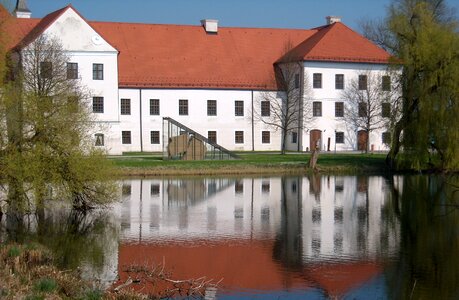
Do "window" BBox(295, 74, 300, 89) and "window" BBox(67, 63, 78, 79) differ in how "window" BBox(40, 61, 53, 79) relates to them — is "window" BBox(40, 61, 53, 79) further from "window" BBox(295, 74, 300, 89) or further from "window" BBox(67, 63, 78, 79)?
"window" BBox(295, 74, 300, 89)

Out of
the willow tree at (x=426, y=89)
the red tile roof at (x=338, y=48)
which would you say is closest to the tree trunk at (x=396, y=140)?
the willow tree at (x=426, y=89)

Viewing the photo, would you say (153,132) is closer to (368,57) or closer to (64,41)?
(64,41)

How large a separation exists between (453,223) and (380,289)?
29.9 feet

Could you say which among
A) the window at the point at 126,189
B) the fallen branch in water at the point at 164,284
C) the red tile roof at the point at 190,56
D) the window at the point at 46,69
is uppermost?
the red tile roof at the point at 190,56

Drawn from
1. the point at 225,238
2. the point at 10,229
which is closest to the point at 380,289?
the point at 225,238

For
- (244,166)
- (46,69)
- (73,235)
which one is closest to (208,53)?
(244,166)

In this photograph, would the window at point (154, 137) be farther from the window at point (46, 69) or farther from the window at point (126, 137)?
the window at point (46, 69)

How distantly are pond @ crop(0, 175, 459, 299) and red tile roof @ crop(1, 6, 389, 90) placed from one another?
2164cm

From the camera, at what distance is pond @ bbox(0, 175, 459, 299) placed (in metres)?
14.9

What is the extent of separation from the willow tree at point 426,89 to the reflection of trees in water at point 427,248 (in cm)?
629

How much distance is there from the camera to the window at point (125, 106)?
51438mm

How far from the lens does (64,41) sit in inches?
1870

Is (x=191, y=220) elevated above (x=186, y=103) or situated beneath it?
situated beneath

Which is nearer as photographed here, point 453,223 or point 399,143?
point 453,223
